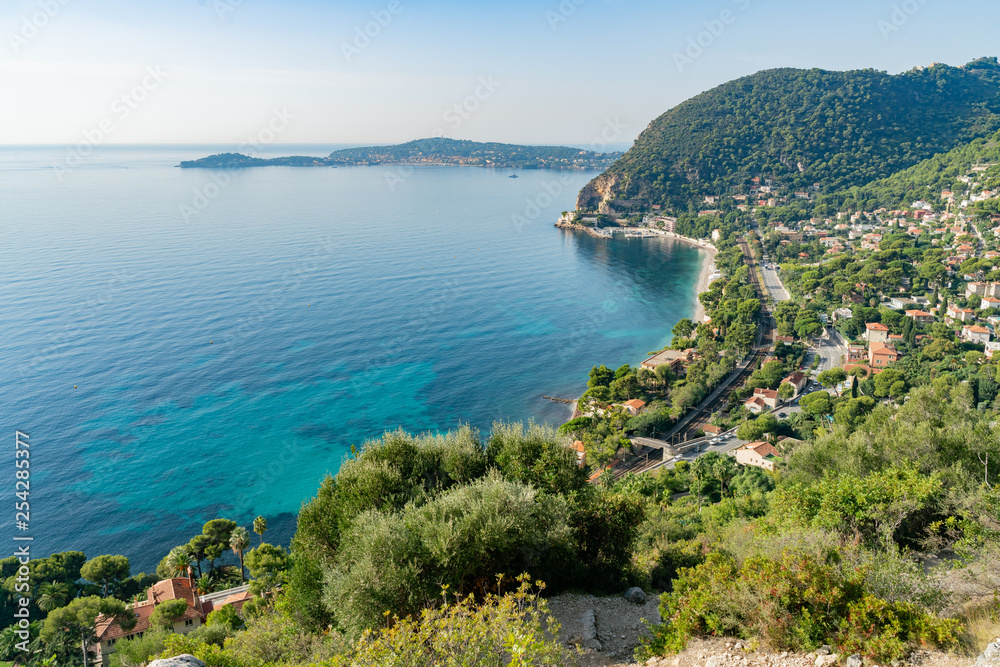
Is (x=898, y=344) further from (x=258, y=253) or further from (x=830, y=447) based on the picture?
(x=258, y=253)

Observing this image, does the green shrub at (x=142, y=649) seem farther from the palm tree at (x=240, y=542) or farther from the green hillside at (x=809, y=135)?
the green hillside at (x=809, y=135)

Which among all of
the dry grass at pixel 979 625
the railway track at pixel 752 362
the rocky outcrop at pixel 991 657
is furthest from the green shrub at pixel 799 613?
the railway track at pixel 752 362

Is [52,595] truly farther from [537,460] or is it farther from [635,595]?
[635,595]

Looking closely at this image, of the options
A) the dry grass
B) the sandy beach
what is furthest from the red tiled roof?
the sandy beach

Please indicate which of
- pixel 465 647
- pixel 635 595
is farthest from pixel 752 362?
pixel 465 647

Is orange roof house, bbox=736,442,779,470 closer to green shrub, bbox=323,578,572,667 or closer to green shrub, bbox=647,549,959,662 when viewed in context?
green shrub, bbox=647,549,959,662

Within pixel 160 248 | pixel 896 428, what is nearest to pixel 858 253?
pixel 896 428
